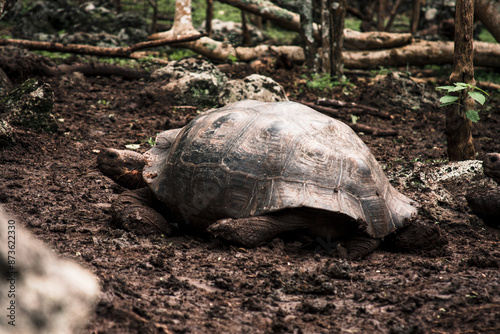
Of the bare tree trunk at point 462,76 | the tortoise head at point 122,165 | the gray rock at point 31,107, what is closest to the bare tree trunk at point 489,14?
the bare tree trunk at point 462,76

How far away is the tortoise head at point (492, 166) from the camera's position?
15.6 ft

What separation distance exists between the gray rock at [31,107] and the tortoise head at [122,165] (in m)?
2.19

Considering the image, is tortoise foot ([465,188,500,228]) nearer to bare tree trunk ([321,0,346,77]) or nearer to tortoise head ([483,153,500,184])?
tortoise head ([483,153,500,184])

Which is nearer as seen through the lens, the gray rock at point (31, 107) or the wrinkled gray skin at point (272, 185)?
the wrinkled gray skin at point (272, 185)

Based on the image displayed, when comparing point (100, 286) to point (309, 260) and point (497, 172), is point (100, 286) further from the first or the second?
point (497, 172)

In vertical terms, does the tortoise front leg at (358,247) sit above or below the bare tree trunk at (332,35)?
below

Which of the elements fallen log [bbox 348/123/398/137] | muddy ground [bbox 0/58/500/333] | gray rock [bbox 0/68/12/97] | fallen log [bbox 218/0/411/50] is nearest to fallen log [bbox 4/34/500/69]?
fallen log [bbox 218/0/411/50]

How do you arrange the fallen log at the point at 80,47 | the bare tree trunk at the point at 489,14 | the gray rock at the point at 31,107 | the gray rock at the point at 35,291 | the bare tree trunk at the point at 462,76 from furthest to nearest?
the bare tree trunk at the point at 489,14
the fallen log at the point at 80,47
the gray rock at the point at 31,107
the bare tree trunk at the point at 462,76
the gray rock at the point at 35,291

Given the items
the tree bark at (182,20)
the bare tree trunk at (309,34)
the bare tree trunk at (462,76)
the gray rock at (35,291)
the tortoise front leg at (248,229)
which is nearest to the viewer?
the gray rock at (35,291)

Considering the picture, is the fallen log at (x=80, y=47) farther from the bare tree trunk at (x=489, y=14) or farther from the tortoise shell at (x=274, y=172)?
the bare tree trunk at (x=489, y=14)

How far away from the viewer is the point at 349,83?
9.31 m

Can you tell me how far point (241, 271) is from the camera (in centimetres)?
342

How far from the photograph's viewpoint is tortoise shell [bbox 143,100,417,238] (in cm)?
371

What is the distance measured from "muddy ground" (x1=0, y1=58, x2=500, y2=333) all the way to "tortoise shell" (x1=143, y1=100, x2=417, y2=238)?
14.0 inches
